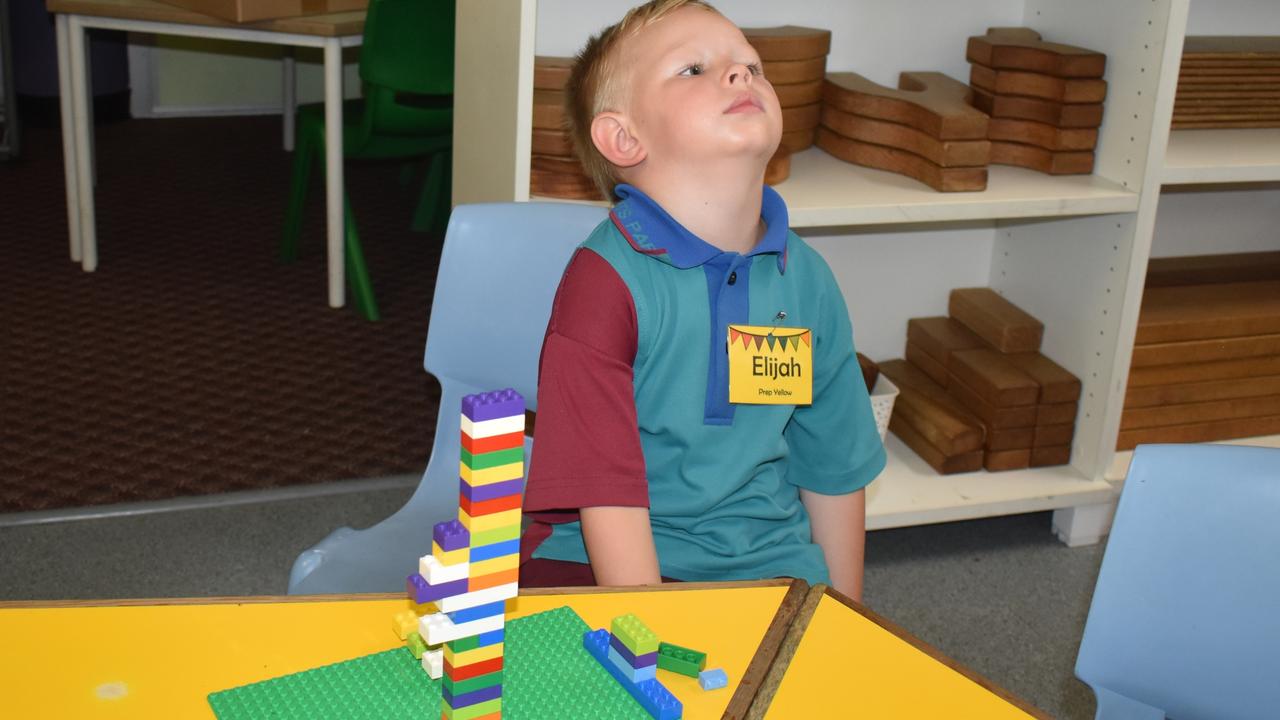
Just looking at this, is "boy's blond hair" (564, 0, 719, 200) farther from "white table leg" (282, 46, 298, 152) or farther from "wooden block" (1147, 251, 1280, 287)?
"white table leg" (282, 46, 298, 152)

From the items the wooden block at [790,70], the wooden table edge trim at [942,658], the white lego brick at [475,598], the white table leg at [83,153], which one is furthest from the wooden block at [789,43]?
the white table leg at [83,153]

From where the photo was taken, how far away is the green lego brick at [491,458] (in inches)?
27.8

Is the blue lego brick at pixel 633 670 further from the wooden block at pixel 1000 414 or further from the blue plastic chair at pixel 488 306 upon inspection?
the wooden block at pixel 1000 414

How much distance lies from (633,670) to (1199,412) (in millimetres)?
2005

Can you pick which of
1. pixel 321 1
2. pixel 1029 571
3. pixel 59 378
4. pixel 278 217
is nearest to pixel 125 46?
pixel 278 217

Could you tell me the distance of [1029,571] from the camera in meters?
2.41

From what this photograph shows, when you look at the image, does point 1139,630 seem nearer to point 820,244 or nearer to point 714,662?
point 714,662

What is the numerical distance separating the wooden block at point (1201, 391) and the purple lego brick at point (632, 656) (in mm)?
1864

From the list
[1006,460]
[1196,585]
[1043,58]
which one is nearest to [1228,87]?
[1043,58]

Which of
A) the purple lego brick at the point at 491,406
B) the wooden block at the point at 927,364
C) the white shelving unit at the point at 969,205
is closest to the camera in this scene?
the purple lego brick at the point at 491,406

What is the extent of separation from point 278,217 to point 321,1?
40.7 inches

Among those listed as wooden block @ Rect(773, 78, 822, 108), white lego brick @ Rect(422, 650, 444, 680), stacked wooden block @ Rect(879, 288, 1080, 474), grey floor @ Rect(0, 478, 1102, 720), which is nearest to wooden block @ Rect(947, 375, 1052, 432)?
stacked wooden block @ Rect(879, 288, 1080, 474)

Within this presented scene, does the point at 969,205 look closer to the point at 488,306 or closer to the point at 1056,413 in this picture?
the point at 1056,413

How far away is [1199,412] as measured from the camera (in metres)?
2.55
